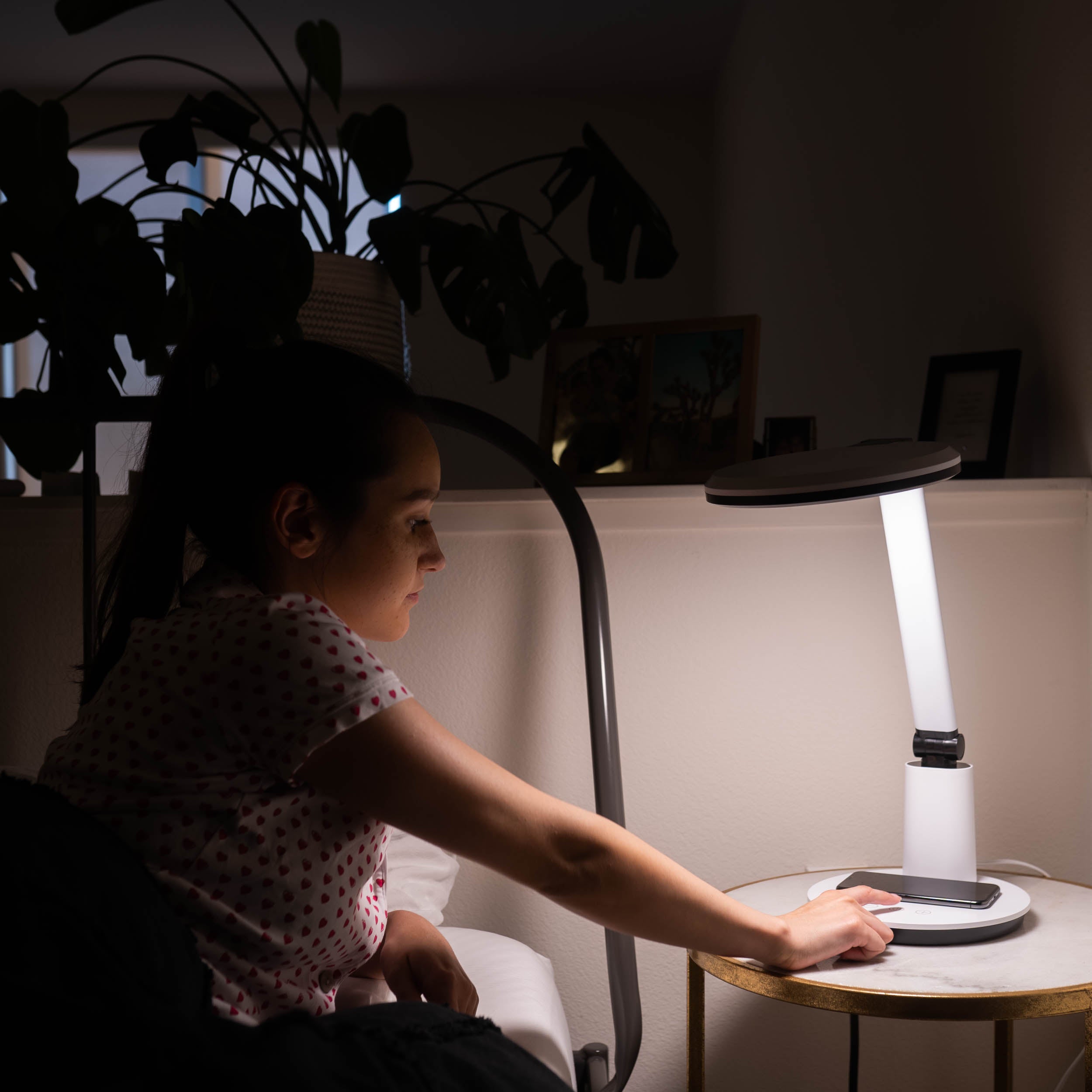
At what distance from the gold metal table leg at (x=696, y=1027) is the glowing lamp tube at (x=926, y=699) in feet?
0.83

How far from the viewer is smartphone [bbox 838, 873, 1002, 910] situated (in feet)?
3.55

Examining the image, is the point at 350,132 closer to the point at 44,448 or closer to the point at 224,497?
the point at 44,448

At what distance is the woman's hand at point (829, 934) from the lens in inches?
37.2

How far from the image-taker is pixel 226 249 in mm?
1170

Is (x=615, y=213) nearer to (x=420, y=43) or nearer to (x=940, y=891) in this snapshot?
(x=940, y=891)

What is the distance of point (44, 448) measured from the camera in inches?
52.0

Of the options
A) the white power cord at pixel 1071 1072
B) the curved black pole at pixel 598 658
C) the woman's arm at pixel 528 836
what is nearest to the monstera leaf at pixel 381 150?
the curved black pole at pixel 598 658

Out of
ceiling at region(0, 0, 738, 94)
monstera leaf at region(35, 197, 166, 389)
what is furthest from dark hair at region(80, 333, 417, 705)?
ceiling at region(0, 0, 738, 94)

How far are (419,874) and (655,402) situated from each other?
0.73 metres

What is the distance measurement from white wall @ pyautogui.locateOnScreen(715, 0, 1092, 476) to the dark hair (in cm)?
91

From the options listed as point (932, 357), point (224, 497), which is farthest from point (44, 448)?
point (932, 357)

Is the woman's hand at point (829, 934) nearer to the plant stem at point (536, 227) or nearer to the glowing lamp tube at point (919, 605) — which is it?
the glowing lamp tube at point (919, 605)

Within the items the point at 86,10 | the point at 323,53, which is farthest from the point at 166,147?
the point at 323,53

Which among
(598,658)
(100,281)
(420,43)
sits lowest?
(598,658)
